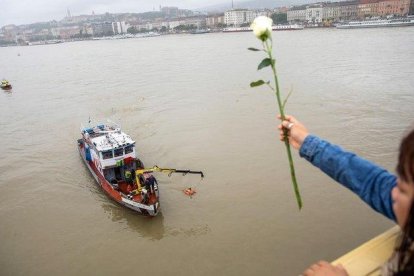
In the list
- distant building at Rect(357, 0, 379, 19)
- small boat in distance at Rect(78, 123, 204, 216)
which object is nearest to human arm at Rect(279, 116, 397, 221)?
small boat in distance at Rect(78, 123, 204, 216)

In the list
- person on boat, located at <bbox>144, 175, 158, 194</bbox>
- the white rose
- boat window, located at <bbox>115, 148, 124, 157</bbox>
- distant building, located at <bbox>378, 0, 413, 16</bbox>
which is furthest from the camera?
distant building, located at <bbox>378, 0, 413, 16</bbox>

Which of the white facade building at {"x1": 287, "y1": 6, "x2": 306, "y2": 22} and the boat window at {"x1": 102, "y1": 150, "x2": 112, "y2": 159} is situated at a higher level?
the white facade building at {"x1": 287, "y1": 6, "x2": 306, "y2": 22}

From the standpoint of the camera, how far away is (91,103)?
2964 cm

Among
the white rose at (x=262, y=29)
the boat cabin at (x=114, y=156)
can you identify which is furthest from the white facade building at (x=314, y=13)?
the white rose at (x=262, y=29)

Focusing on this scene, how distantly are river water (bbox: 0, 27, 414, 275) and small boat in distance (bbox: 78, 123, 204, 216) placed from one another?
2.40 ft

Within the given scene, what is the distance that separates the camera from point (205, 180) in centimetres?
1372

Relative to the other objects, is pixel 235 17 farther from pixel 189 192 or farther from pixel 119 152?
pixel 189 192

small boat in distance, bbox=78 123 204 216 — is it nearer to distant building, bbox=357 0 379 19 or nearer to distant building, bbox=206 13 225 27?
distant building, bbox=357 0 379 19

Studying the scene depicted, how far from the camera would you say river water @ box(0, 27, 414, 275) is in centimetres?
983

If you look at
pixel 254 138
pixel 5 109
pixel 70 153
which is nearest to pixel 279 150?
pixel 254 138

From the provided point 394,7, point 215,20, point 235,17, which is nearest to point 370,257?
point 394,7

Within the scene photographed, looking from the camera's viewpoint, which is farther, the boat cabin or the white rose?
the boat cabin

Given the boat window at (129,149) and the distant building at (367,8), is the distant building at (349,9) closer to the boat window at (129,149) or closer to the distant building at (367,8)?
the distant building at (367,8)

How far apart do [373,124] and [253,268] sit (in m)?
12.5
